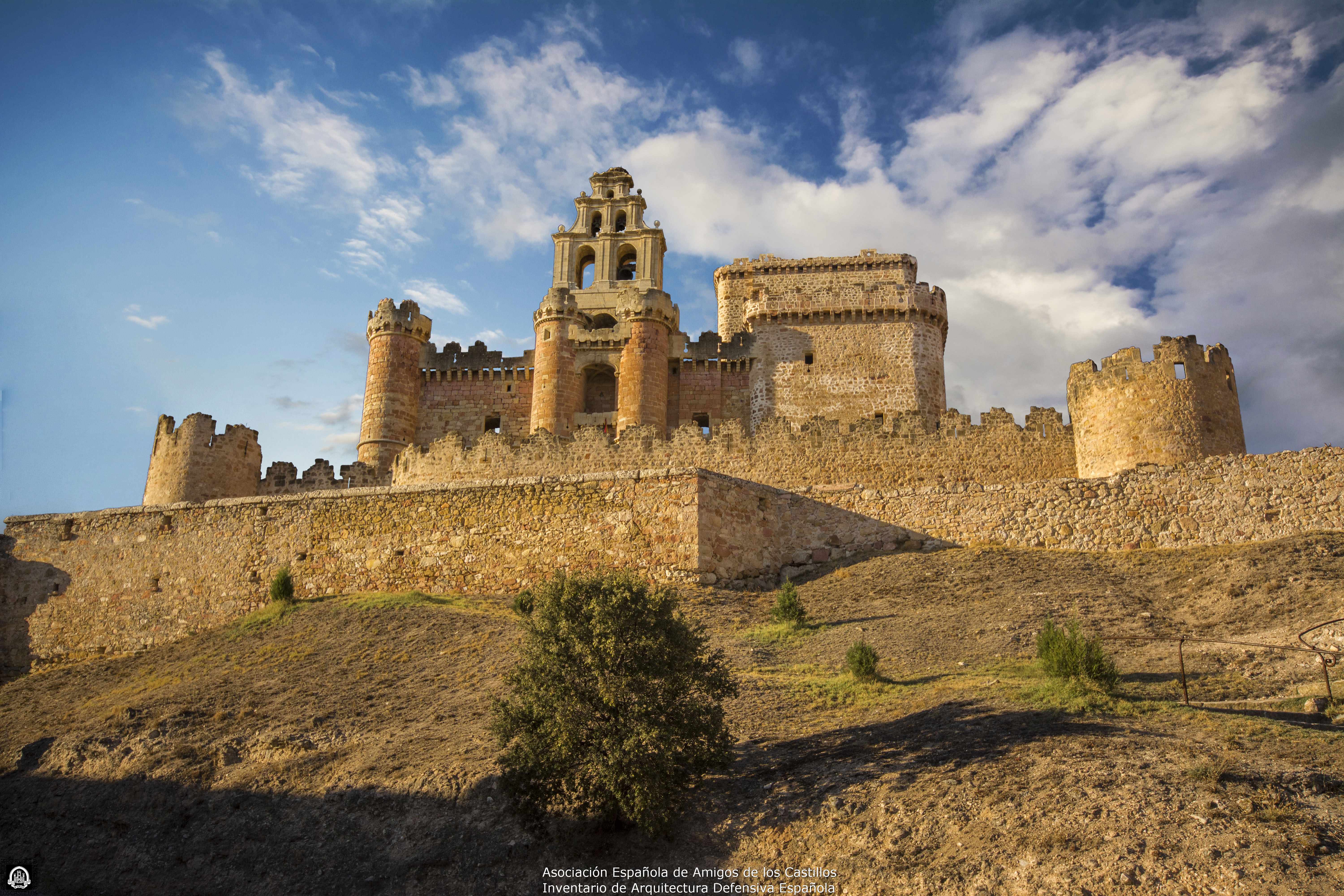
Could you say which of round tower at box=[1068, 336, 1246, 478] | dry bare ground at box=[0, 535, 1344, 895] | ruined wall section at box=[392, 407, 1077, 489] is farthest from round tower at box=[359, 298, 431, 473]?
round tower at box=[1068, 336, 1246, 478]

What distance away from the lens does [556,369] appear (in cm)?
3091

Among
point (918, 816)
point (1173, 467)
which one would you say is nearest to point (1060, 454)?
point (1173, 467)

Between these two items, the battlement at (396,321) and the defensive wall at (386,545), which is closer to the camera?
the defensive wall at (386,545)

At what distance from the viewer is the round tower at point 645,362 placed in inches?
1182

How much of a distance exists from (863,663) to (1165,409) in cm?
1106

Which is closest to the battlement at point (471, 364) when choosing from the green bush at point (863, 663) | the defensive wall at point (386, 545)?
the defensive wall at point (386, 545)

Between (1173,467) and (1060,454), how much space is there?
17.5ft

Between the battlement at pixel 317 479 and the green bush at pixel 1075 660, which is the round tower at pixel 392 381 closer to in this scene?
the battlement at pixel 317 479

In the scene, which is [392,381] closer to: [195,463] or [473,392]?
[473,392]

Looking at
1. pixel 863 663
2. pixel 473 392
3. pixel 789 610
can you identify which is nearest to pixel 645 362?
pixel 473 392

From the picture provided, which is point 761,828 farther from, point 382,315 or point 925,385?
point 382,315

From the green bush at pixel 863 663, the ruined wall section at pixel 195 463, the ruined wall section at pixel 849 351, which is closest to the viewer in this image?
the green bush at pixel 863 663

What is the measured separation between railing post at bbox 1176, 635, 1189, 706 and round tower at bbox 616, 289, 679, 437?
19.4 metres

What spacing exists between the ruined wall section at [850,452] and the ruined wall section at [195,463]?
6.14 m
